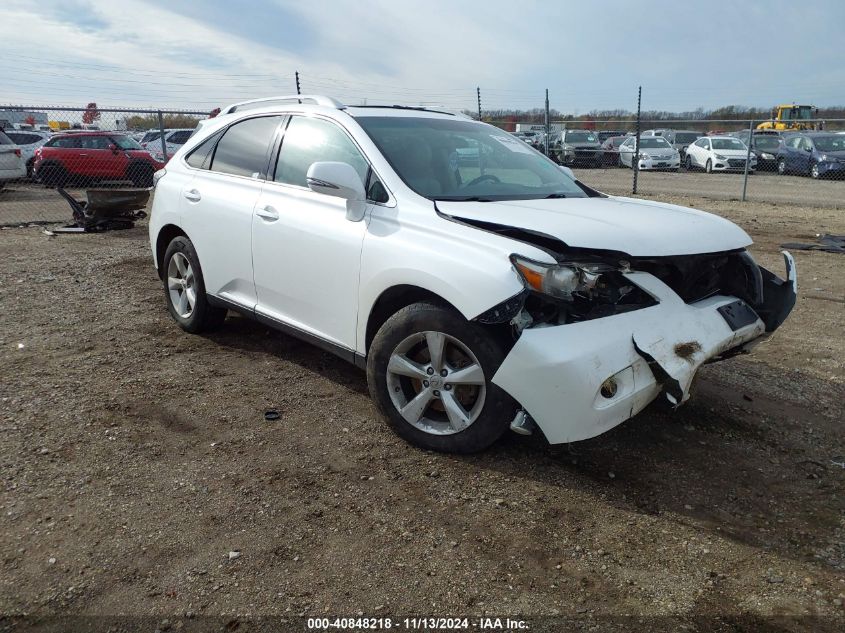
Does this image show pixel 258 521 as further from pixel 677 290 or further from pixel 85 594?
pixel 677 290

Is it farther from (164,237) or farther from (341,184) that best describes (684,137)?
(341,184)

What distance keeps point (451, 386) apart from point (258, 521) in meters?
1.08

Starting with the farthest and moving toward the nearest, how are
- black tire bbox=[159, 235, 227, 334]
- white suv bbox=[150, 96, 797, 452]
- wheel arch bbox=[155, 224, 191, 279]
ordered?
wheel arch bbox=[155, 224, 191, 279], black tire bbox=[159, 235, 227, 334], white suv bbox=[150, 96, 797, 452]

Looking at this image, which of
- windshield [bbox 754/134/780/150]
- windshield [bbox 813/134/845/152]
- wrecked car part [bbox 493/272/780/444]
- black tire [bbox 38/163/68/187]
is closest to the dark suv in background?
windshield [bbox 813/134/845/152]

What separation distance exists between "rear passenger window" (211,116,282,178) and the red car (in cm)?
1234

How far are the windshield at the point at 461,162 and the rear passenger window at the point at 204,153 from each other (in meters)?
1.54

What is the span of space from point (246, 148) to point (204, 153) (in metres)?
0.60

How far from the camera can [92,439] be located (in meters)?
3.59

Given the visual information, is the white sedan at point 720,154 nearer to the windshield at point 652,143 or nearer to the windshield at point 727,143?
the windshield at point 727,143

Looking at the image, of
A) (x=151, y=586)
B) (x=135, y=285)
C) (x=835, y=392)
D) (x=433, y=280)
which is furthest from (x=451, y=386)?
(x=135, y=285)

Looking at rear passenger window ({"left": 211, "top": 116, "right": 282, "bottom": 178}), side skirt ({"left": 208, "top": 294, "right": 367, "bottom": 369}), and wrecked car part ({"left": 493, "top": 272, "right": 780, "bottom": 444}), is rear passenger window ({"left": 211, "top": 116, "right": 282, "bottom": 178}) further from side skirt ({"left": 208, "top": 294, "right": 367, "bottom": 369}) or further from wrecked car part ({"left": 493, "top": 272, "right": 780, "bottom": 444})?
wrecked car part ({"left": 493, "top": 272, "right": 780, "bottom": 444})

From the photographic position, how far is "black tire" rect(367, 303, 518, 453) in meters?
3.06

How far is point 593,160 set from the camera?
25266 millimetres

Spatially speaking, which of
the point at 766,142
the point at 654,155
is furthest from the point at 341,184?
the point at 766,142
